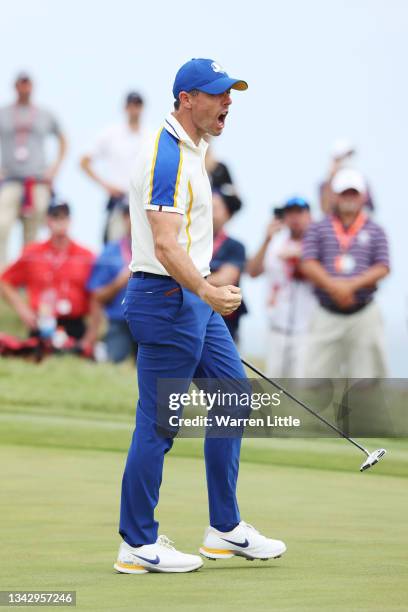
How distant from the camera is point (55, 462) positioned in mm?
8297

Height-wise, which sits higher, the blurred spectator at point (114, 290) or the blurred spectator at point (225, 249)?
the blurred spectator at point (225, 249)

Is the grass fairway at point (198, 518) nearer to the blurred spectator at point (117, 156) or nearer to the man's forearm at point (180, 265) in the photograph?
the man's forearm at point (180, 265)

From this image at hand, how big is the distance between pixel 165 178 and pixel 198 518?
6.02 ft

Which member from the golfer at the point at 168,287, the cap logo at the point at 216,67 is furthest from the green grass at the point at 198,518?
the cap logo at the point at 216,67

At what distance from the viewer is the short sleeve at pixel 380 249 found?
11.0m

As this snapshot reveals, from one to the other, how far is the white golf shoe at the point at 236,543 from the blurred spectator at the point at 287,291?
18.6 feet

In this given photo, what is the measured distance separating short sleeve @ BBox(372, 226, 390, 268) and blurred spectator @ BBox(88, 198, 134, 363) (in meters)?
2.54

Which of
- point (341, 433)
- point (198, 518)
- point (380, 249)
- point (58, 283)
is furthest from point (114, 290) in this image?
point (341, 433)

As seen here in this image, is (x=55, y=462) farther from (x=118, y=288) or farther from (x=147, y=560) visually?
(x=118, y=288)

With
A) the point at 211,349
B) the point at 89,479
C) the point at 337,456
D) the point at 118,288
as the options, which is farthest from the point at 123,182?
the point at 211,349

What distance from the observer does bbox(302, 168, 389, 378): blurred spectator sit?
35.9 feet

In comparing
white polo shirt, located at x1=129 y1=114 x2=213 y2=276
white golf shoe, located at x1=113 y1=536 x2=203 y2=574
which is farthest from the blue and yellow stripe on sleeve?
white golf shoe, located at x1=113 y1=536 x2=203 y2=574

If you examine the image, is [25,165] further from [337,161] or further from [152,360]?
[152,360]

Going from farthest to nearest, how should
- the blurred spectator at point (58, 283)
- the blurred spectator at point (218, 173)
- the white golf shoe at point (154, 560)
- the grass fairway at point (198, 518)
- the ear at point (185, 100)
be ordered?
the blurred spectator at point (58, 283), the blurred spectator at point (218, 173), the ear at point (185, 100), the white golf shoe at point (154, 560), the grass fairway at point (198, 518)
